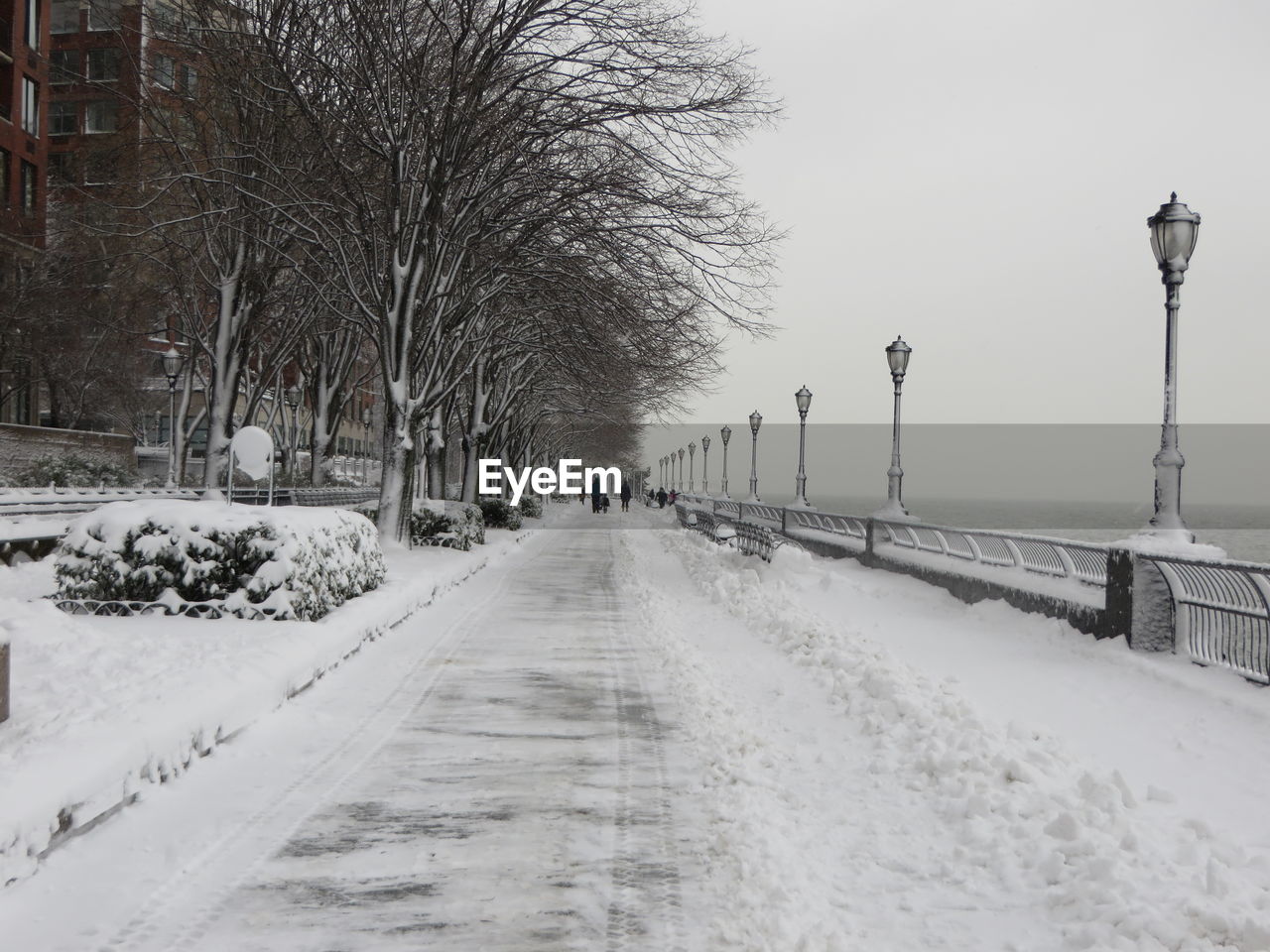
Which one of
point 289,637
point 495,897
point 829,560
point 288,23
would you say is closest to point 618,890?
point 495,897

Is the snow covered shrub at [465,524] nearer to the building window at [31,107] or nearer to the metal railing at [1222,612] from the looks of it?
the metal railing at [1222,612]

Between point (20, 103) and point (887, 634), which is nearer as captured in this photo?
point (887, 634)

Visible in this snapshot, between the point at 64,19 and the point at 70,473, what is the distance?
158 feet

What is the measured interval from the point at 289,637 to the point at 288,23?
40.2 ft

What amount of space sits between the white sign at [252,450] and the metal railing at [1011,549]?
9742 millimetres

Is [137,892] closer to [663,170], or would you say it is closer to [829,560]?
[663,170]

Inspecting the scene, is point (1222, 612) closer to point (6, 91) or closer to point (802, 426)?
point (802, 426)

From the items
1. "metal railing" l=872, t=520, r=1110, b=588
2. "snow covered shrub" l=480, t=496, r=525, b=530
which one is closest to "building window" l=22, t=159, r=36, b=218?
"snow covered shrub" l=480, t=496, r=525, b=530

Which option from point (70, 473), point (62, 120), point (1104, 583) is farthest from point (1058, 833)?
point (62, 120)

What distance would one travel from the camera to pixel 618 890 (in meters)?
4.83

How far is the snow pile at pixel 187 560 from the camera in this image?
10875mm

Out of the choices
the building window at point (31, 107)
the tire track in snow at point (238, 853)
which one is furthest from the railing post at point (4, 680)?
the building window at point (31, 107)

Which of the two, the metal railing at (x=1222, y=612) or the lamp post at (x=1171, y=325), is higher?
the lamp post at (x=1171, y=325)

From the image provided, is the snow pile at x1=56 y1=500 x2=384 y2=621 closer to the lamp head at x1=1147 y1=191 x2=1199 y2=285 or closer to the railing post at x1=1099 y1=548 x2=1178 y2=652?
the railing post at x1=1099 y1=548 x2=1178 y2=652
